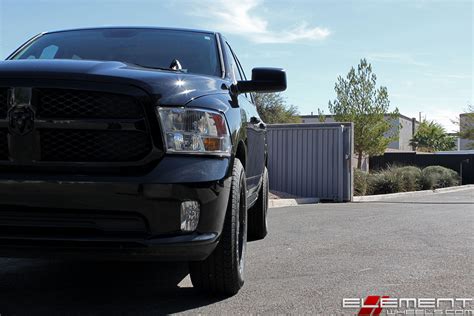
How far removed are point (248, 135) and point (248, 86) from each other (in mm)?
479

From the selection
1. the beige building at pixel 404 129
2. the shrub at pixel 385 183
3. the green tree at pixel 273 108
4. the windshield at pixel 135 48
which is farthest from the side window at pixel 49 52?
the beige building at pixel 404 129

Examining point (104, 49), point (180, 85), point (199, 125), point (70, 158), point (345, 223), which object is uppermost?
point (104, 49)

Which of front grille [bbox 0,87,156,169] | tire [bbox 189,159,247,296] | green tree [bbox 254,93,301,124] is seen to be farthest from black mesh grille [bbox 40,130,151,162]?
green tree [bbox 254,93,301,124]

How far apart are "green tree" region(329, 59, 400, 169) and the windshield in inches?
889

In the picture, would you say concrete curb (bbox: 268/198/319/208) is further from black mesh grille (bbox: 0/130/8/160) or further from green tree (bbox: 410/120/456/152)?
green tree (bbox: 410/120/456/152)

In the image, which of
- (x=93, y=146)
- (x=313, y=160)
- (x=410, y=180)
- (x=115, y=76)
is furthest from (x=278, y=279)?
(x=410, y=180)

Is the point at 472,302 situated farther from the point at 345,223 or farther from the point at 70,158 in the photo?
the point at 345,223

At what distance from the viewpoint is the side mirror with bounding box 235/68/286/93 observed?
4.06 meters

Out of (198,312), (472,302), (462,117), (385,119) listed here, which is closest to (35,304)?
(198,312)

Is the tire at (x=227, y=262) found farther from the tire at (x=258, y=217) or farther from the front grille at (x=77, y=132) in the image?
the tire at (x=258, y=217)

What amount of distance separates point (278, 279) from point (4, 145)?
89.7 inches

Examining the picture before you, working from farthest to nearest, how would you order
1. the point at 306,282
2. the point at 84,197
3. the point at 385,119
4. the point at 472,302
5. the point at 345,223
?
the point at 385,119 < the point at 345,223 < the point at 306,282 < the point at 472,302 < the point at 84,197

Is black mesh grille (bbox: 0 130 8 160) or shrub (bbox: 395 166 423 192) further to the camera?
shrub (bbox: 395 166 423 192)

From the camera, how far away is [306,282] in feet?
13.3
